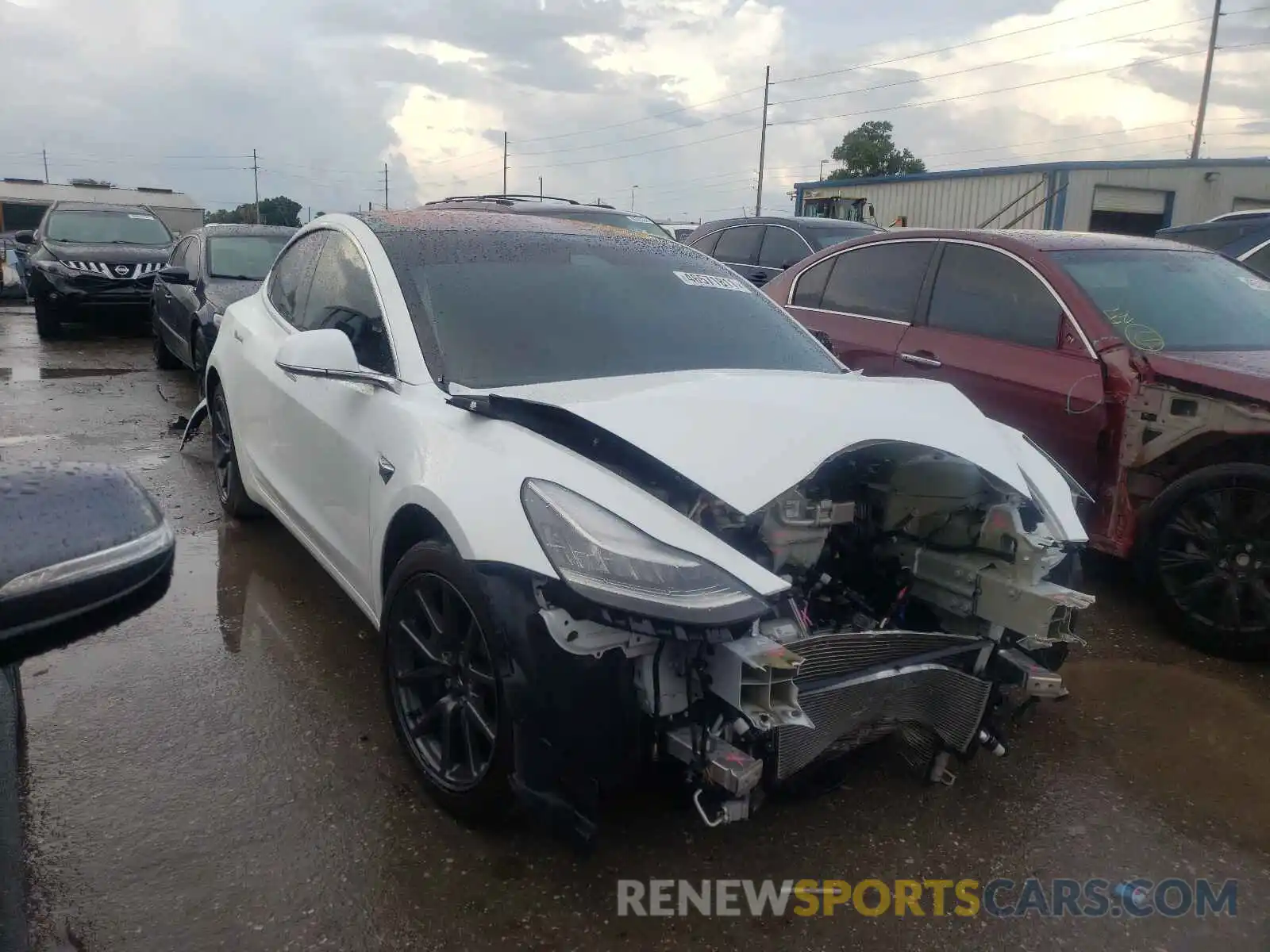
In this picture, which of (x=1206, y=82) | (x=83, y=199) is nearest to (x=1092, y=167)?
(x=1206, y=82)

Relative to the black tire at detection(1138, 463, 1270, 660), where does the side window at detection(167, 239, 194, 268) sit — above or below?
above

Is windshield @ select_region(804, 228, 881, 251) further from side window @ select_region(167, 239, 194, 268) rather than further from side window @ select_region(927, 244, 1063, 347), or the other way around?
side window @ select_region(167, 239, 194, 268)

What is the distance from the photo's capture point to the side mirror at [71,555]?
46.8 inches

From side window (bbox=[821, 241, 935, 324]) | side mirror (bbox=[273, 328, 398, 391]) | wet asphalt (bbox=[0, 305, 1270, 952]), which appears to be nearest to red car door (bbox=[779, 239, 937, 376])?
side window (bbox=[821, 241, 935, 324])

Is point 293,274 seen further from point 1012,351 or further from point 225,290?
point 225,290

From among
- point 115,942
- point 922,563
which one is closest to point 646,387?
point 922,563

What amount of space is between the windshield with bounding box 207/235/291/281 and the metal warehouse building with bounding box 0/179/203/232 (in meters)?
21.7

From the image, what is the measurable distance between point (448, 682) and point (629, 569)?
0.81m

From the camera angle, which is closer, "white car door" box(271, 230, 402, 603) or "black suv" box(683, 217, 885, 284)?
"white car door" box(271, 230, 402, 603)

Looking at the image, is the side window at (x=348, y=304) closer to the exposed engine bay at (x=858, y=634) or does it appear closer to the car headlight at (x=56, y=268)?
the exposed engine bay at (x=858, y=634)

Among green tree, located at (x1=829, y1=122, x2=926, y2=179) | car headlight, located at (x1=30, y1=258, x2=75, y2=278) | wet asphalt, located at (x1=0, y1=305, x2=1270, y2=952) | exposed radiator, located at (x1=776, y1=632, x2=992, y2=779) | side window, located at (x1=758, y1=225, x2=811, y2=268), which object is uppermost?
green tree, located at (x1=829, y1=122, x2=926, y2=179)

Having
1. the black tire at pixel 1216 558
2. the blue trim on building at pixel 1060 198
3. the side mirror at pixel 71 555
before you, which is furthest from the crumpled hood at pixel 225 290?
the blue trim on building at pixel 1060 198

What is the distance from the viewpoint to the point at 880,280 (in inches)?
230

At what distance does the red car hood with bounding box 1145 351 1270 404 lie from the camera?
3.92m
